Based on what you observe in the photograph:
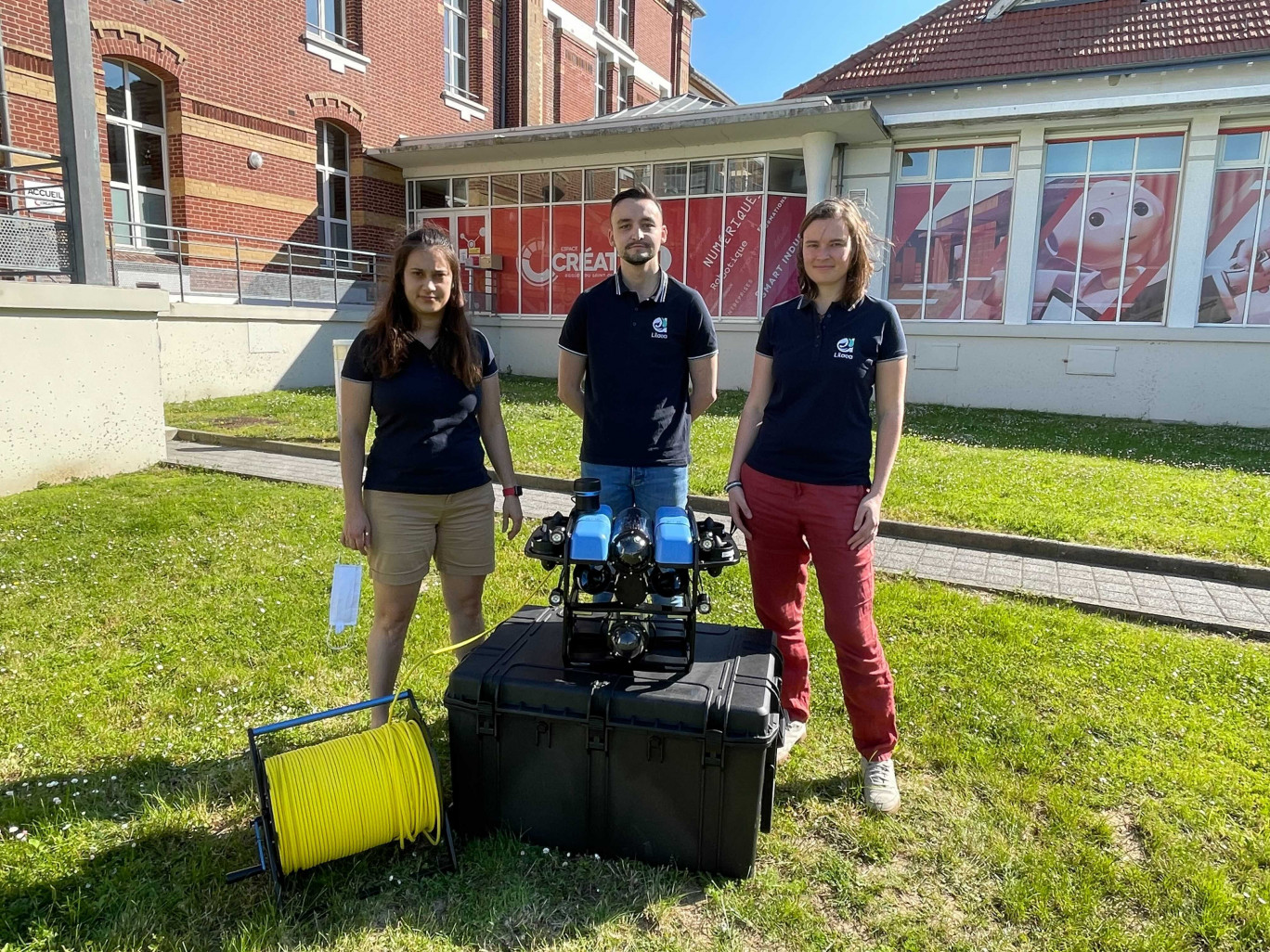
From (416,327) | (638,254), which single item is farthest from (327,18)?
(638,254)

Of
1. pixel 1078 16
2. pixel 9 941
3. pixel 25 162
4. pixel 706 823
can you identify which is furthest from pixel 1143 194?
pixel 25 162

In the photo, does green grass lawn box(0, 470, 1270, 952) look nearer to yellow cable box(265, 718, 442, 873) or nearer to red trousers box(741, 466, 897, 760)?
yellow cable box(265, 718, 442, 873)

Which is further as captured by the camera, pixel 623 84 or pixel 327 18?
pixel 623 84

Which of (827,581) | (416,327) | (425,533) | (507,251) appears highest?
(507,251)

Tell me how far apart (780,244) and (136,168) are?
12686 mm

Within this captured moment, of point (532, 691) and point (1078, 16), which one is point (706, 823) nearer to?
Result: point (532, 691)

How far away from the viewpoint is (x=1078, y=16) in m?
15.1

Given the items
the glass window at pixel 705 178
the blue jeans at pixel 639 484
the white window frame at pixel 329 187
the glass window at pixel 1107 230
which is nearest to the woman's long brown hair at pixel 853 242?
the blue jeans at pixel 639 484

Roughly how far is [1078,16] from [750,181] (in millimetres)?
6547

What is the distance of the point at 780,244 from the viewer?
16953mm

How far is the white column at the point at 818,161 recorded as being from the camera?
15570 mm

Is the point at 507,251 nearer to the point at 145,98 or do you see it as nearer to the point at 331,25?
the point at 331,25

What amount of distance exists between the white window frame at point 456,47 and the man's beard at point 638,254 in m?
21.5

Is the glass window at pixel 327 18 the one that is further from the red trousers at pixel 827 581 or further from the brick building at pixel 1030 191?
the red trousers at pixel 827 581
